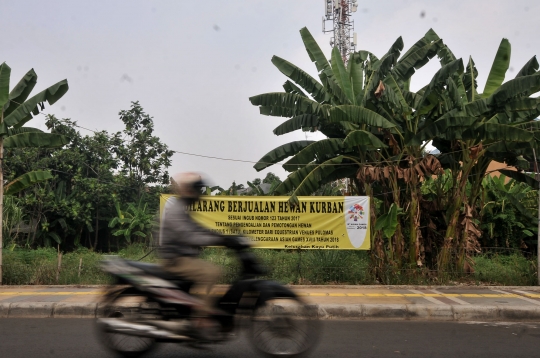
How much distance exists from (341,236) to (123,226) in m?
12.6

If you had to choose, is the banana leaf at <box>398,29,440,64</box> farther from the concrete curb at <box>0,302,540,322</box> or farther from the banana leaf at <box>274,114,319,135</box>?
the concrete curb at <box>0,302,540,322</box>

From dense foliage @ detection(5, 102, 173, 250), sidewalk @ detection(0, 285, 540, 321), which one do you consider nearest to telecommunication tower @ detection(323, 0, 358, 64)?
dense foliage @ detection(5, 102, 173, 250)

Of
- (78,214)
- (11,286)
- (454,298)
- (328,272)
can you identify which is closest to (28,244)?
(78,214)

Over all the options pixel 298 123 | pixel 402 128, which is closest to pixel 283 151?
pixel 298 123

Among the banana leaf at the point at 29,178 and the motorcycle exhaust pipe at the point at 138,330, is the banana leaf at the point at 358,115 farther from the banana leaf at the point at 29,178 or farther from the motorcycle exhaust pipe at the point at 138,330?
the motorcycle exhaust pipe at the point at 138,330

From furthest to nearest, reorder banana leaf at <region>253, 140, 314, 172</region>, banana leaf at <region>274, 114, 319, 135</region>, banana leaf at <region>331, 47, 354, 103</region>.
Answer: banana leaf at <region>253, 140, 314, 172</region> → banana leaf at <region>274, 114, 319, 135</region> → banana leaf at <region>331, 47, 354, 103</region>

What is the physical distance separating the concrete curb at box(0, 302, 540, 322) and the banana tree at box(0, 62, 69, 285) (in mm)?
3767

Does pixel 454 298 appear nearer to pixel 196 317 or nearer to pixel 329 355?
pixel 329 355

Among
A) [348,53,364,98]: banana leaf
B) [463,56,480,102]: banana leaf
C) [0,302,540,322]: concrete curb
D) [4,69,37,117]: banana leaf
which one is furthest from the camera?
[348,53,364,98]: banana leaf

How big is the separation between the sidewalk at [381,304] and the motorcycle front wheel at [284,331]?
3220mm

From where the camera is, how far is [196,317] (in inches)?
185

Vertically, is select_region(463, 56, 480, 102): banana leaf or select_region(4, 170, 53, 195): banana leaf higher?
select_region(463, 56, 480, 102): banana leaf

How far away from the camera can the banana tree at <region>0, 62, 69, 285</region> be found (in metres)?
11.3

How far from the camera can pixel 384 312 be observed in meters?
8.17
